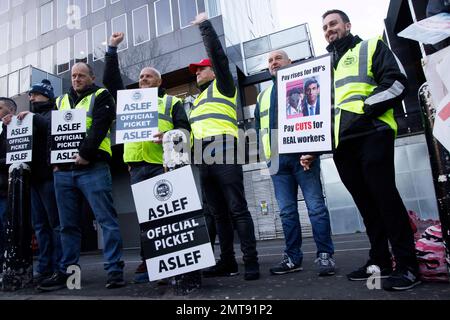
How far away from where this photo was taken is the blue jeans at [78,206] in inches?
120

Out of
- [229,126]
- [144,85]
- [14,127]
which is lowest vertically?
[229,126]

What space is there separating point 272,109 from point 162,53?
13.1 m

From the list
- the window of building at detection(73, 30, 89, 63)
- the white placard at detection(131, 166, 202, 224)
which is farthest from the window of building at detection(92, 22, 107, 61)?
the white placard at detection(131, 166, 202, 224)

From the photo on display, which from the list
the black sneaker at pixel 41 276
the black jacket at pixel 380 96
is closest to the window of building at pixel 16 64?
the black sneaker at pixel 41 276

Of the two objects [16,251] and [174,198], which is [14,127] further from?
[174,198]

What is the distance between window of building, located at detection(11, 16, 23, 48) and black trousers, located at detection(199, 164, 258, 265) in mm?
22830

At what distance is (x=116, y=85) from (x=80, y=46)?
16.9 meters

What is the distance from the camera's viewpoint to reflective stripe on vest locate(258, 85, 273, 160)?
3170 millimetres

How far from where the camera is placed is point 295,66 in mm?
2783

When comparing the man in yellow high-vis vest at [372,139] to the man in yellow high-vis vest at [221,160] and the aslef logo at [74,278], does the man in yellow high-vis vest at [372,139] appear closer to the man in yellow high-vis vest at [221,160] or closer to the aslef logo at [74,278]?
the man in yellow high-vis vest at [221,160]

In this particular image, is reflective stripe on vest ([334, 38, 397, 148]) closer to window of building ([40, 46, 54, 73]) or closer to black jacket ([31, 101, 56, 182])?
black jacket ([31, 101, 56, 182])

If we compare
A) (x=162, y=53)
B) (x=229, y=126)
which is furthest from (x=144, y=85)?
(x=162, y=53)

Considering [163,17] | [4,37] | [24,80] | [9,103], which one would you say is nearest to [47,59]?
[24,80]

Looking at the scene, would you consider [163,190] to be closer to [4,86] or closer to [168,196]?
[168,196]
